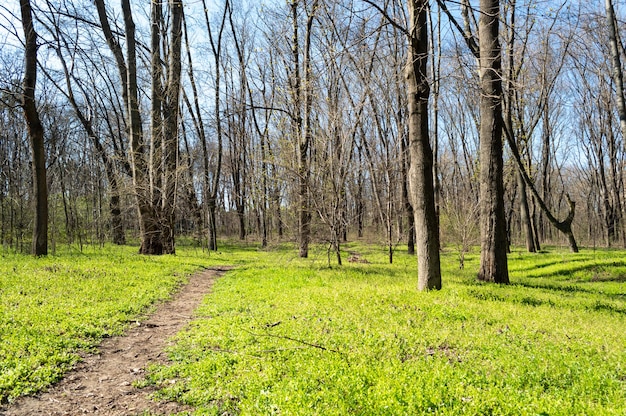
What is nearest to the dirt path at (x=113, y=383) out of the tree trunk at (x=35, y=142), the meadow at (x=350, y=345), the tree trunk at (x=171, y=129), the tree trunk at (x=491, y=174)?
the meadow at (x=350, y=345)

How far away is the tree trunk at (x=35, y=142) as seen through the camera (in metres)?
11.9

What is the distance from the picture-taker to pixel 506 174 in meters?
22.7

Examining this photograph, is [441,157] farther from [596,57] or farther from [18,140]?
[18,140]

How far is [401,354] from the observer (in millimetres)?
4449

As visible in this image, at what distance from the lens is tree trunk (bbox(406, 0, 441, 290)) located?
7.63 m

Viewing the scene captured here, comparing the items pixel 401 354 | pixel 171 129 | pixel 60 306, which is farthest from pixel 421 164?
pixel 171 129

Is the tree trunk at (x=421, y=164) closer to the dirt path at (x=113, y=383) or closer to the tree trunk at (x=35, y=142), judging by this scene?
the dirt path at (x=113, y=383)

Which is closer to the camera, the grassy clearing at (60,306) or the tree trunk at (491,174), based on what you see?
the grassy clearing at (60,306)

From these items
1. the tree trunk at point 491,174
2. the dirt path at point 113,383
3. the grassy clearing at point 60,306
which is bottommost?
the dirt path at point 113,383

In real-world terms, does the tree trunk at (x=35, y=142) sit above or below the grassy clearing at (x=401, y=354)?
above

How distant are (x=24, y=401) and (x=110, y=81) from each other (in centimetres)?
2594

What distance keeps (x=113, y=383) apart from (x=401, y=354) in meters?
3.33

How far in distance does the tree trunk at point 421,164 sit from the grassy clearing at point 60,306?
5706 mm

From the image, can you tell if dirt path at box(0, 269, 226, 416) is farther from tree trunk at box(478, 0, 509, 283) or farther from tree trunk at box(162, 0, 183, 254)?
tree trunk at box(162, 0, 183, 254)
